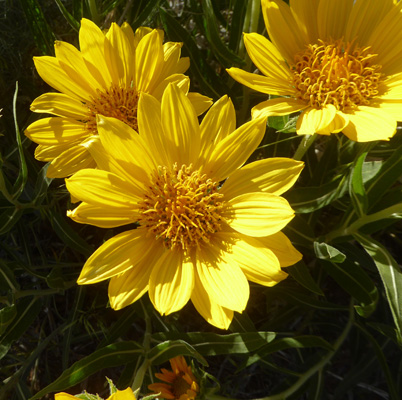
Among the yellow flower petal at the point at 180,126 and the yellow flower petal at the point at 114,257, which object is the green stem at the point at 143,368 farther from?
the yellow flower petal at the point at 180,126

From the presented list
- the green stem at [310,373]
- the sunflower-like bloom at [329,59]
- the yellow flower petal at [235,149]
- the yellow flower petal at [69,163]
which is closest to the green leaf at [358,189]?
the sunflower-like bloom at [329,59]

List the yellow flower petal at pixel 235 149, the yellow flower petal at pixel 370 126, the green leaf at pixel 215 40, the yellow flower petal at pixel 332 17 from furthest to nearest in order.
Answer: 1. the green leaf at pixel 215 40
2. the yellow flower petal at pixel 332 17
3. the yellow flower petal at pixel 235 149
4. the yellow flower petal at pixel 370 126

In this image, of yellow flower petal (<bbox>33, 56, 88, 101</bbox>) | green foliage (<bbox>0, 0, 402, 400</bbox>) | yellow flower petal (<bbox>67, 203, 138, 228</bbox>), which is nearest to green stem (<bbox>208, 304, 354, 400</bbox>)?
green foliage (<bbox>0, 0, 402, 400</bbox>)

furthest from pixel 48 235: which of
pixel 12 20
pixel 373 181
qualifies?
pixel 373 181

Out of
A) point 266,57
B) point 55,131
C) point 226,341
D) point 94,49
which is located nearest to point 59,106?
Answer: point 55,131

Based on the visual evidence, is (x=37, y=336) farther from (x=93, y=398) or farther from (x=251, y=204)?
(x=251, y=204)

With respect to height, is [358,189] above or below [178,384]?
above

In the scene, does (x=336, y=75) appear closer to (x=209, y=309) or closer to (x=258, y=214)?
(x=258, y=214)
